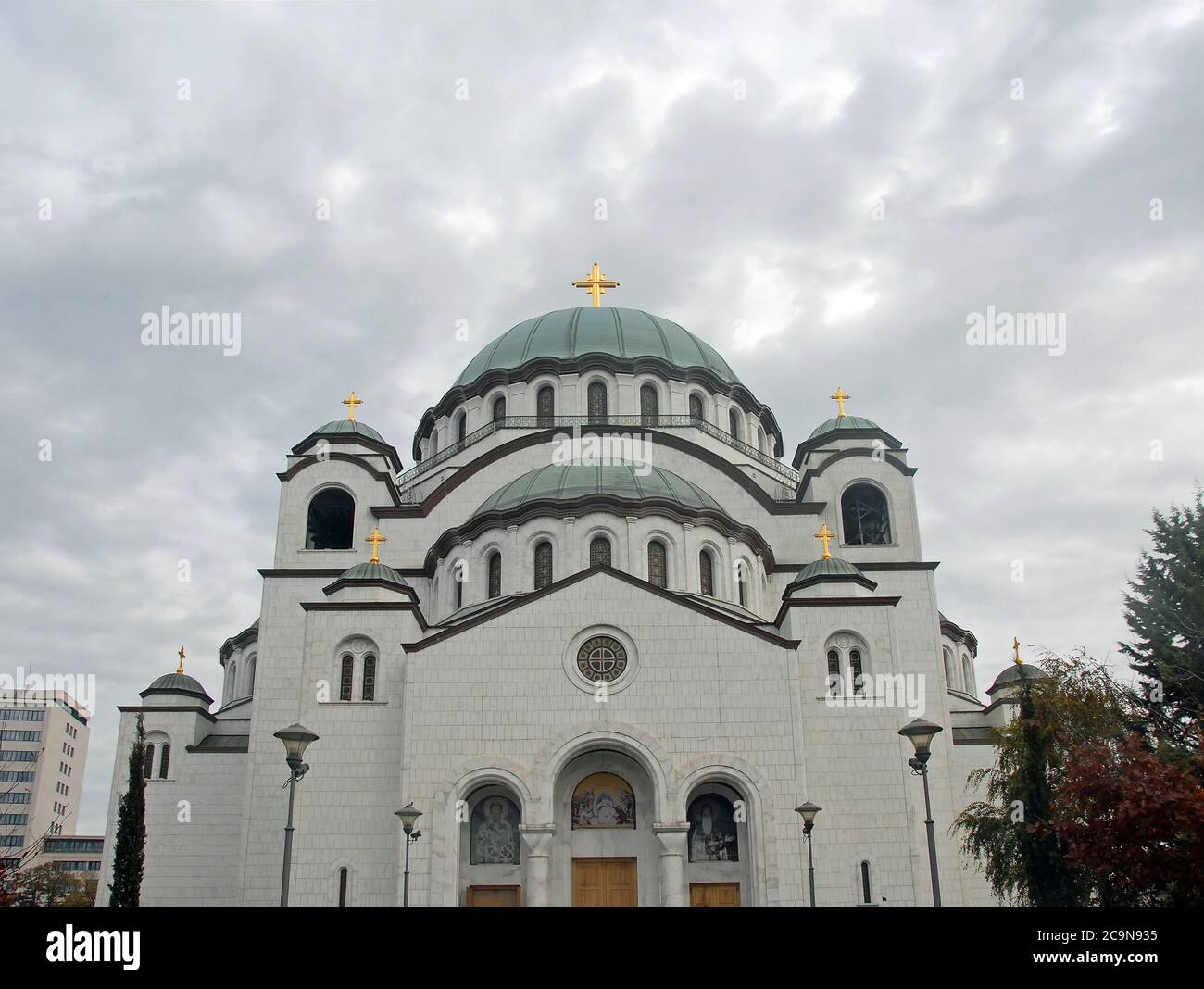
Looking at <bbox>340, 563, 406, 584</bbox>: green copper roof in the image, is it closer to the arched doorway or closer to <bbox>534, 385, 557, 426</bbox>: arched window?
the arched doorway

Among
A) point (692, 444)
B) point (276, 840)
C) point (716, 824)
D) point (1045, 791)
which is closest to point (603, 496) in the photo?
point (692, 444)

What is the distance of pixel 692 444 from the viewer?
31.5 metres

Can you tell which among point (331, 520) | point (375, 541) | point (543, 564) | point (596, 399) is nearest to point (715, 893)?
point (543, 564)

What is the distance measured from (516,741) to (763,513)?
37.8 feet

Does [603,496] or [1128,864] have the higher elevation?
[603,496]

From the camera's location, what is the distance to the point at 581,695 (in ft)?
74.5

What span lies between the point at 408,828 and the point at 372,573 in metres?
7.74

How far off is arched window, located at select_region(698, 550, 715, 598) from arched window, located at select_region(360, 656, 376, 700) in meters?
8.31

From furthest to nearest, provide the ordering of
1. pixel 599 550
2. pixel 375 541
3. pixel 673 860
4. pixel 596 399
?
pixel 596 399 → pixel 375 541 → pixel 599 550 → pixel 673 860

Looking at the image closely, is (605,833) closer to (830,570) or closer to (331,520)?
(830,570)

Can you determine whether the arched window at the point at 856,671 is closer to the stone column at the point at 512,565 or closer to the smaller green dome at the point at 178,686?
A: the stone column at the point at 512,565

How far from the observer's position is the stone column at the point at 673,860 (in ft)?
70.1

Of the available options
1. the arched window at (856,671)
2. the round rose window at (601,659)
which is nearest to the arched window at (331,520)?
the round rose window at (601,659)
